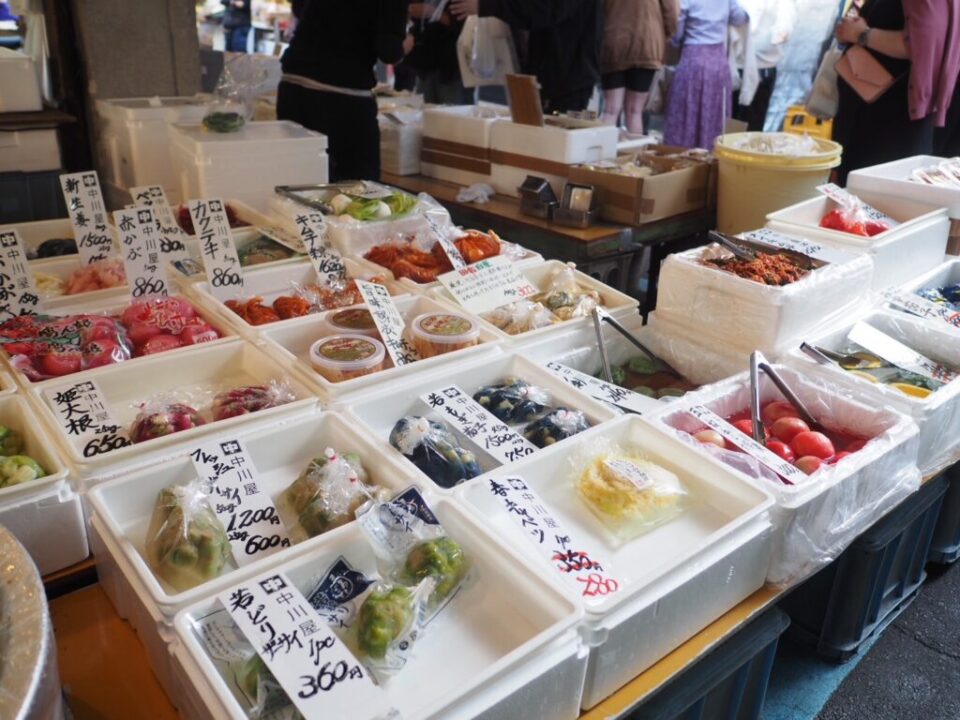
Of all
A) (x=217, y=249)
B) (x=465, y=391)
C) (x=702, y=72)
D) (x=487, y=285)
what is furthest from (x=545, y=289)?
(x=702, y=72)

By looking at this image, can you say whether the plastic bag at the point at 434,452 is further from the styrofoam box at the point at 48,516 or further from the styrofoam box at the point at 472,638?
the styrofoam box at the point at 48,516

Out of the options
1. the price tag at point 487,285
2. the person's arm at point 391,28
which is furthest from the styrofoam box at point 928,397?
the person's arm at point 391,28

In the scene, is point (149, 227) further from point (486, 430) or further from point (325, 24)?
point (325, 24)

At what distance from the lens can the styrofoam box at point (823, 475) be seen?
146 centimetres

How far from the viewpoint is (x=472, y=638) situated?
1.21 meters

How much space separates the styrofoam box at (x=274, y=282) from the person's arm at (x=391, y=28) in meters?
1.36

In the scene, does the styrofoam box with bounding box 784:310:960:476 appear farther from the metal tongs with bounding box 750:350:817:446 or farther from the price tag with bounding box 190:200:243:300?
the price tag with bounding box 190:200:243:300

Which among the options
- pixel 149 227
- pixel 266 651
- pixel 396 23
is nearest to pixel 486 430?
pixel 266 651

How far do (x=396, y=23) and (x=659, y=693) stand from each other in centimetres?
285

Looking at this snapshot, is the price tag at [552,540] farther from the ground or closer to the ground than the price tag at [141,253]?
closer to the ground

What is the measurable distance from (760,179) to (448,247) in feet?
5.29

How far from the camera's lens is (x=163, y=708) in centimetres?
117

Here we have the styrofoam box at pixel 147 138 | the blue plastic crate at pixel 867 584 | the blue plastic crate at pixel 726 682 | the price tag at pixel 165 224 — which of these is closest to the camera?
the blue plastic crate at pixel 726 682

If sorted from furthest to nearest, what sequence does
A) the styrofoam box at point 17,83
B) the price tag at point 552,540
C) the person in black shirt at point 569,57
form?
the person in black shirt at point 569,57 → the styrofoam box at point 17,83 → the price tag at point 552,540
